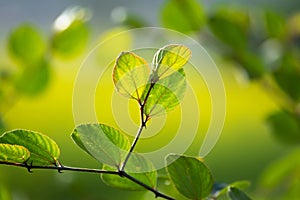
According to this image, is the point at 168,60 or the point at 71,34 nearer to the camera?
the point at 168,60

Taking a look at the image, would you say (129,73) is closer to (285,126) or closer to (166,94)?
(166,94)

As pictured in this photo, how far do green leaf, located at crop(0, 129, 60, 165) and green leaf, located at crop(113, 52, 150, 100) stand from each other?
56mm

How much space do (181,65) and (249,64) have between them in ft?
1.34

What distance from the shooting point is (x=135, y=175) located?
0.39m

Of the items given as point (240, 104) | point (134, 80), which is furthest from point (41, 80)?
point (240, 104)

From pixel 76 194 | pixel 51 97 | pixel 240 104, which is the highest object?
pixel 51 97

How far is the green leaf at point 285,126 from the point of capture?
731 millimetres

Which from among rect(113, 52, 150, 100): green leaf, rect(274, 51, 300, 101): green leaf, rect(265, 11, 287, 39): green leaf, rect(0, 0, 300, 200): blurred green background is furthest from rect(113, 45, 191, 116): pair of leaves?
rect(265, 11, 287, 39): green leaf

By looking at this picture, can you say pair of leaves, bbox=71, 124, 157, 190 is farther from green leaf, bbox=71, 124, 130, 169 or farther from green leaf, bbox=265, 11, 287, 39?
green leaf, bbox=265, 11, 287, 39

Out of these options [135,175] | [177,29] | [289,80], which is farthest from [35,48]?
[135,175]

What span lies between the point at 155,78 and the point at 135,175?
8 cm

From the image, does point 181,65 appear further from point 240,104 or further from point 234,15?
point 240,104

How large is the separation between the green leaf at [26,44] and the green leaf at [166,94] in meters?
0.40

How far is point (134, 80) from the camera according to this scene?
1.09 ft
